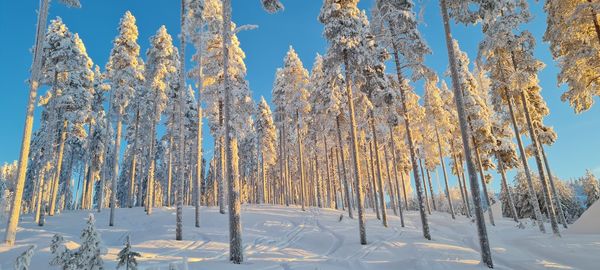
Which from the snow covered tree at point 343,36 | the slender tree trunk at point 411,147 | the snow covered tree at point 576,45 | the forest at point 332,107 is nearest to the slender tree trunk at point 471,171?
the forest at point 332,107

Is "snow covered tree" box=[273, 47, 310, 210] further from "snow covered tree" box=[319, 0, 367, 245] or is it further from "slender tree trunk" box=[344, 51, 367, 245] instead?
"slender tree trunk" box=[344, 51, 367, 245]

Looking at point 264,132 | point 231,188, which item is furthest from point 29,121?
point 264,132

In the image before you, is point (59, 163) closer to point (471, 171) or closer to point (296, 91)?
point (296, 91)

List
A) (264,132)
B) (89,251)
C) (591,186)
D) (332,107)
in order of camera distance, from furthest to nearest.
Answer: (591,186)
(264,132)
(332,107)
(89,251)

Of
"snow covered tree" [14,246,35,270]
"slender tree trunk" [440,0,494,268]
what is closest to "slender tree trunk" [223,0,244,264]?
"snow covered tree" [14,246,35,270]

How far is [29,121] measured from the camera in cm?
1697

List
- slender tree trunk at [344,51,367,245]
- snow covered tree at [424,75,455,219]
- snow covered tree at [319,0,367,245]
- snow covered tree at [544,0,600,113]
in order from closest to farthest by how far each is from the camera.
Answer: snow covered tree at [544,0,600,113]
slender tree trunk at [344,51,367,245]
snow covered tree at [319,0,367,245]
snow covered tree at [424,75,455,219]

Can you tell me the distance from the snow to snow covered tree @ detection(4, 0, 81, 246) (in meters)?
27.4

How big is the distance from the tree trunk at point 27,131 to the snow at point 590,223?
27.4 m

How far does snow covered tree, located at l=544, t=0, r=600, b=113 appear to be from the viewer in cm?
1421

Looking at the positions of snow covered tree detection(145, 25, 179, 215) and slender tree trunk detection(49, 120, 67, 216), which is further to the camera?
snow covered tree detection(145, 25, 179, 215)

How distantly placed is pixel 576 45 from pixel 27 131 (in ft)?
89.0

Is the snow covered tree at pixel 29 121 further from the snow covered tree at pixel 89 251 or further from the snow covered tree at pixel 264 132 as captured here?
the snow covered tree at pixel 264 132

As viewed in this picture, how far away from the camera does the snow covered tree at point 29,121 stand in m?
15.9
